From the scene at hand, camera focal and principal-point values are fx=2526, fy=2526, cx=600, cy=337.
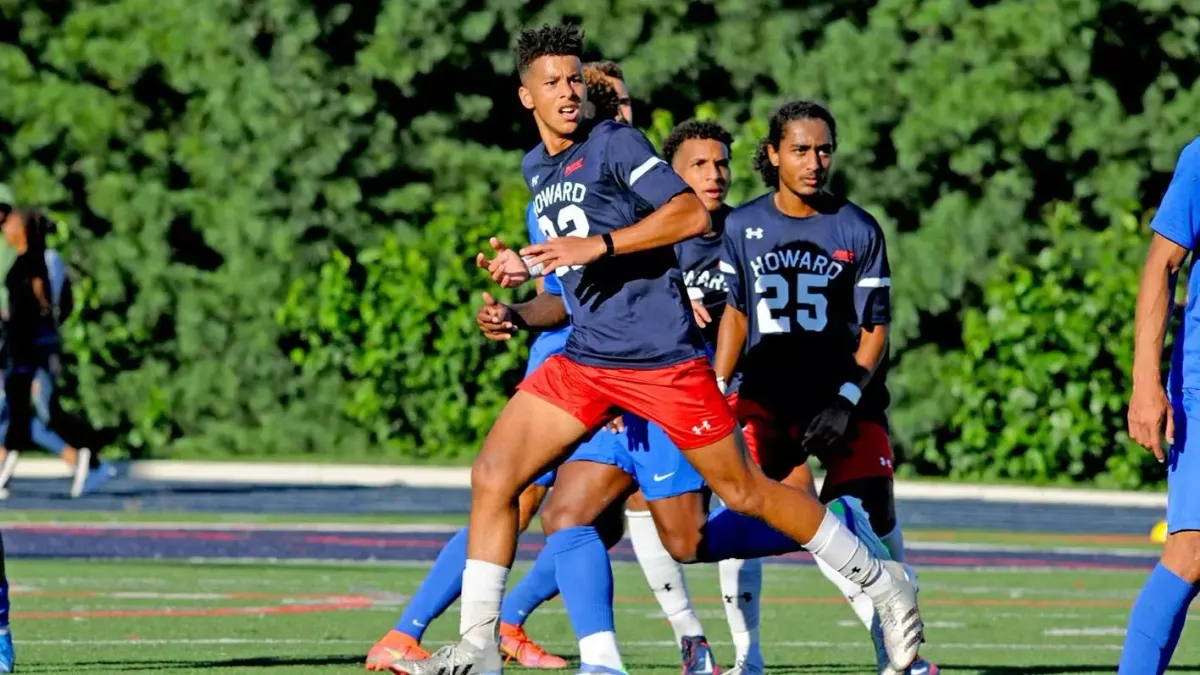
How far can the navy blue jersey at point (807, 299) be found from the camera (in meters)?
9.21

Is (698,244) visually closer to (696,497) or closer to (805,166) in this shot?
(805,166)

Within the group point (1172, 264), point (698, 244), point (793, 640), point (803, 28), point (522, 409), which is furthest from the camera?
point (803, 28)

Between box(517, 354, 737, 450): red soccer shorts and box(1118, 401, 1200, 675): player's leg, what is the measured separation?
4.90 feet

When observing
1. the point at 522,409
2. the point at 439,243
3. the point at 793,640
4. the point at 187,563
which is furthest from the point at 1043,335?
the point at 522,409

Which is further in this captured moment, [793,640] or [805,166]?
[793,640]

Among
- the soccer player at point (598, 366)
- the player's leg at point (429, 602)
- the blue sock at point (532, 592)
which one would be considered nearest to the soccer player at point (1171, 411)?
the soccer player at point (598, 366)

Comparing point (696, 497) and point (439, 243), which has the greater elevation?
point (696, 497)

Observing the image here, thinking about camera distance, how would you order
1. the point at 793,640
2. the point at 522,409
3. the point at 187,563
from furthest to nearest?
the point at 187,563 → the point at 793,640 → the point at 522,409

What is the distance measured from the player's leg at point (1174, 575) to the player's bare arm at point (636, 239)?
1621mm

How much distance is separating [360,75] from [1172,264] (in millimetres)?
17853

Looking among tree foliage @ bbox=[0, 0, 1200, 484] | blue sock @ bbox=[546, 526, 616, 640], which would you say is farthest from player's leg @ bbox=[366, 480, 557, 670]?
tree foliage @ bbox=[0, 0, 1200, 484]

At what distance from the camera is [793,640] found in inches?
431

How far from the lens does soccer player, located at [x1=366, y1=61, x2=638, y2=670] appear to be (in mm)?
8969

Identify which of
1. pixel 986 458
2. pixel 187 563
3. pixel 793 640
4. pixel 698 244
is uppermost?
pixel 698 244
